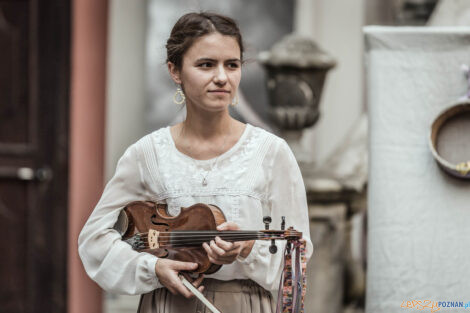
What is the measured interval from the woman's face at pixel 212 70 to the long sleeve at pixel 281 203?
231 millimetres

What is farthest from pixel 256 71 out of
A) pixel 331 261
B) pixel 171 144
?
pixel 171 144

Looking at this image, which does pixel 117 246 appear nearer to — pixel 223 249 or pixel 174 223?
pixel 174 223

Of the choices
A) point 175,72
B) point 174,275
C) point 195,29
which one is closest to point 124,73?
point 175,72

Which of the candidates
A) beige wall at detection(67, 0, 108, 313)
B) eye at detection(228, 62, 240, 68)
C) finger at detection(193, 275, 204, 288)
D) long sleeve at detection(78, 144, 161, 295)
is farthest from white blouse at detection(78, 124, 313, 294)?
beige wall at detection(67, 0, 108, 313)

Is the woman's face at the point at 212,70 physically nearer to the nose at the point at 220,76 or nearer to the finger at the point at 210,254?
the nose at the point at 220,76

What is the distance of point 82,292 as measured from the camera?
627 cm

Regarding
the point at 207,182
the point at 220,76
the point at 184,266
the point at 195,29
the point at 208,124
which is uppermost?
the point at 195,29

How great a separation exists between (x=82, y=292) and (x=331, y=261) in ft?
6.85

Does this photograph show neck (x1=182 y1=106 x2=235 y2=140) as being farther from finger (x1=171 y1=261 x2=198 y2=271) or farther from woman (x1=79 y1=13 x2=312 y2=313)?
finger (x1=171 y1=261 x2=198 y2=271)

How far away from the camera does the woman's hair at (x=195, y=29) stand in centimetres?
247

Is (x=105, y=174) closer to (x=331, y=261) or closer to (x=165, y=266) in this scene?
(x=331, y=261)

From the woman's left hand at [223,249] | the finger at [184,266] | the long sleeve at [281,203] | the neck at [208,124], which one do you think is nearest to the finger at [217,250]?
the woman's left hand at [223,249]

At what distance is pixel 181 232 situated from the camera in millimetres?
2441

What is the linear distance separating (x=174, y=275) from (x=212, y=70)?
573 mm
